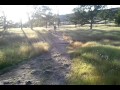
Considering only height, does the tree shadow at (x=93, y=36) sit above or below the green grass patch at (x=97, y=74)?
below

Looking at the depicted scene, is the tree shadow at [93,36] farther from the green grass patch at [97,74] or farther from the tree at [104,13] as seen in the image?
the tree at [104,13]

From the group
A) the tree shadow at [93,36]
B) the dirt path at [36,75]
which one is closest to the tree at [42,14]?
the tree shadow at [93,36]

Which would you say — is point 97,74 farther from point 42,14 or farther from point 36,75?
point 42,14

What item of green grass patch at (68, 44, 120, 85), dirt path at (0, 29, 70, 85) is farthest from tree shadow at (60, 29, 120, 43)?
green grass patch at (68, 44, 120, 85)

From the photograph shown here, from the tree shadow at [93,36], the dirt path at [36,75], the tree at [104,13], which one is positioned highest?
the tree at [104,13]

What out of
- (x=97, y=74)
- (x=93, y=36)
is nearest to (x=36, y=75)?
(x=97, y=74)

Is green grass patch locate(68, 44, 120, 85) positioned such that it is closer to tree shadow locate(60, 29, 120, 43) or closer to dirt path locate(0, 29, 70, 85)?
dirt path locate(0, 29, 70, 85)

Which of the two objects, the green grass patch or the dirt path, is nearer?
the green grass patch

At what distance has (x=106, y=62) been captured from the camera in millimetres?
9852

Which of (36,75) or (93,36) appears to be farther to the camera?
(93,36)

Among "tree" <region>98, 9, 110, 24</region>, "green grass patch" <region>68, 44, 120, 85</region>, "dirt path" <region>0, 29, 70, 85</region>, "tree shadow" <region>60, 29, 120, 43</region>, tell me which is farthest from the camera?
→ "tree" <region>98, 9, 110, 24</region>

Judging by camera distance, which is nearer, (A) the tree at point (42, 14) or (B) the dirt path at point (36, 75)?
(B) the dirt path at point (36, 75)
